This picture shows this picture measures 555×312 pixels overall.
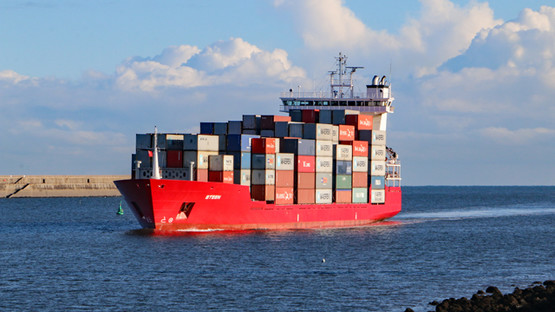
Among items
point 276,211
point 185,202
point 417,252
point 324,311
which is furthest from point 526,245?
point 324,311

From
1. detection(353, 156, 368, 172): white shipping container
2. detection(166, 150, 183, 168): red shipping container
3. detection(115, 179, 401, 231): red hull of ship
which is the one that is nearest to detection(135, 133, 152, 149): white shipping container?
detection(166, 150, 183, 168): red shipping container

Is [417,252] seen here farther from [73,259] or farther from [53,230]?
[53,230]

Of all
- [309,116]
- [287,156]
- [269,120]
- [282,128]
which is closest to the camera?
[287,156]

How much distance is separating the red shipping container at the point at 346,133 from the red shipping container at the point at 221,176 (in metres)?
13.3

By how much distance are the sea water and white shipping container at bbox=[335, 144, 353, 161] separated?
5756 mm

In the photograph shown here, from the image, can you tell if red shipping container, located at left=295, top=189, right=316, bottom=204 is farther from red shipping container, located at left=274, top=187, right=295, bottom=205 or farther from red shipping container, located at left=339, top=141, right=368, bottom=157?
red shipping container, located at left=339, top=141, right=368, bottom=157

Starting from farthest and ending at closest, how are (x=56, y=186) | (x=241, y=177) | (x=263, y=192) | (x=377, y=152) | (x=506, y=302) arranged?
1. (x=56, y=186)
2. (x=377, y=152)
3. (x=263, y=192)
4. (x=241, y=177)
5. (x=506, y=302)

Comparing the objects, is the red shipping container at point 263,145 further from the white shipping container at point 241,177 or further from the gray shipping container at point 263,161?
the white shipping container at point 241,177

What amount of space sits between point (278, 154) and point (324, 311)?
27.6 metres

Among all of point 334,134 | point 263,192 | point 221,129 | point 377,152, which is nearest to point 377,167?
point 377,152

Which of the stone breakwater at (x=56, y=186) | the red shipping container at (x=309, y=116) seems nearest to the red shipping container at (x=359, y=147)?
the red shipping container at (x=309, y=116)

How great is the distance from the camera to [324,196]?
60.9 meters

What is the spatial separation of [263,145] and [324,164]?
699 cm

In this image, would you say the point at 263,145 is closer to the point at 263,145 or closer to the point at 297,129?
the point at 263,145
